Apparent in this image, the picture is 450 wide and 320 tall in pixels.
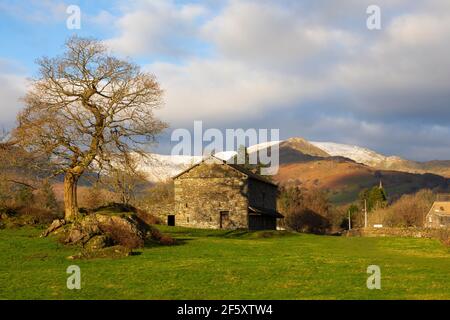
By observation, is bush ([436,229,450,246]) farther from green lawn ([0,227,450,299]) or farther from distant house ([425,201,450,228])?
distant house ([425,201,450,228])

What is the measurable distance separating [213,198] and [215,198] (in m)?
0.24

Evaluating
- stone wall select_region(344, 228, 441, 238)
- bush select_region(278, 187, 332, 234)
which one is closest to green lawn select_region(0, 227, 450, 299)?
stone wall select_region(344, 228, 441, 238)

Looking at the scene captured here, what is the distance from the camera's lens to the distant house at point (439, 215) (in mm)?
101556

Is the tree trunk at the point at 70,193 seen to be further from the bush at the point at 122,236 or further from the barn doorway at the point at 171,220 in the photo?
the barn doorway at the point at 171,220

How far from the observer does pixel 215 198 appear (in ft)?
197

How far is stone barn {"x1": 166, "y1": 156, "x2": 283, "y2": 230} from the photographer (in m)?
59.8

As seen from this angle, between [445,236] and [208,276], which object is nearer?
[208,276]

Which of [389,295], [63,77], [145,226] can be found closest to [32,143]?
[63,77]

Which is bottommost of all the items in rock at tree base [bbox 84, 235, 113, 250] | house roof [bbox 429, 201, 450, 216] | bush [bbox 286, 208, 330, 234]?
bush [bbox 286, 208, 330, 234]

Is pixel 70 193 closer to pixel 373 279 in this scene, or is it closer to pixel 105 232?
pixel 105 232

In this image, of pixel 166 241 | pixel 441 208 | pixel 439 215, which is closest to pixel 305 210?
pixel 439 215

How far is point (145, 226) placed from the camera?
3344 centimetres

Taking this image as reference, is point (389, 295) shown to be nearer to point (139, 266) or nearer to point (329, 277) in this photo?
point (329, 277)
